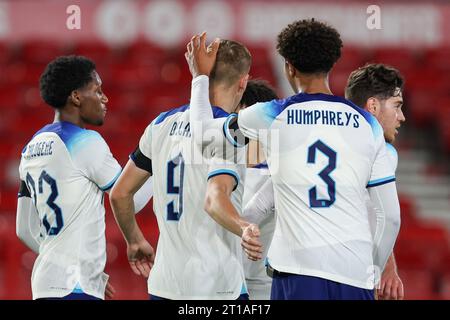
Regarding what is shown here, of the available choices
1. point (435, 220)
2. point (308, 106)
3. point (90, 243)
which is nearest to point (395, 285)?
point (308, 106)

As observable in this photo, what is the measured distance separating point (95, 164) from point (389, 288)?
4.36 ft

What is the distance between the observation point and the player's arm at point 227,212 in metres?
3.27

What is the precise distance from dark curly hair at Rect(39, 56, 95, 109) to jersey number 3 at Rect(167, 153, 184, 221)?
2.19 feet

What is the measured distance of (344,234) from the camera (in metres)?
3.40

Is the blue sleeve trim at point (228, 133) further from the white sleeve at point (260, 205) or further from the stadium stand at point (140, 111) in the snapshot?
the stadium stand at point (140, 111)

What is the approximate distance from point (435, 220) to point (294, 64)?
6985 millimetres

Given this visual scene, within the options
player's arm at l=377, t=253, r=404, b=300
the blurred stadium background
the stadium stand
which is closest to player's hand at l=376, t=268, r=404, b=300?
player's arm at l=377, t=253, r=404, b=300

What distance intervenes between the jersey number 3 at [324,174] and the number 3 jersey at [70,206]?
3.24 ft

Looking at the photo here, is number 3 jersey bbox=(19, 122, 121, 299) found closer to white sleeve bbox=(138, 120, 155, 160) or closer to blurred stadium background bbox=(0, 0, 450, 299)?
white sleeve bbox=(138, 120, 155, 160)

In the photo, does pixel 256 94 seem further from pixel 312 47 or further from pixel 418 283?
pixel 418 283

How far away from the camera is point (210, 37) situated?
38.2ft

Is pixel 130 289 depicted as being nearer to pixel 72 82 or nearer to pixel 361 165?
pixel 72 82

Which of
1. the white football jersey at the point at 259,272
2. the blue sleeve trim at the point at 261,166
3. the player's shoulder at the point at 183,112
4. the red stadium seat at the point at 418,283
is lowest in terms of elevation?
the red stadium seat at the point at 418,283

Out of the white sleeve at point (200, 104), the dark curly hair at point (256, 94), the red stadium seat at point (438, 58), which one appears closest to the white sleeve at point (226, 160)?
the white sleeve at point (200, 104)
